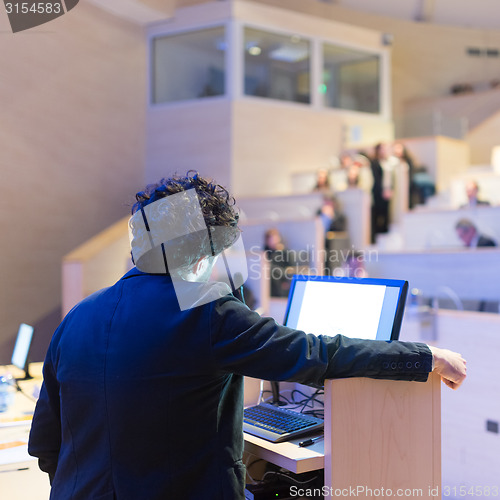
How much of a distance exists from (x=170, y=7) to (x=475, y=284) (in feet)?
19.2

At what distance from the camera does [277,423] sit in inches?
63.6

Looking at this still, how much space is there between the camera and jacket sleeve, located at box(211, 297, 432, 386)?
3.98ft

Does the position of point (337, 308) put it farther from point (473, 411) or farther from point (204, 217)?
point (473, 411)

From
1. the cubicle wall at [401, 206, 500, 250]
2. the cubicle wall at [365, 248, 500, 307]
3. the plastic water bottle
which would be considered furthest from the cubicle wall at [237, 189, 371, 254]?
the plastic water bottle

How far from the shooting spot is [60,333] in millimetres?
1372

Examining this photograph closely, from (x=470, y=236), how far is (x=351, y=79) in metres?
4.80

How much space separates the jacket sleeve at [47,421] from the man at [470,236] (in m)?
4.25

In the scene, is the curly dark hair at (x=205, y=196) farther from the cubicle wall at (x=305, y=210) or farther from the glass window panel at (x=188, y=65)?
the glass window panel at (x=188, y=65)

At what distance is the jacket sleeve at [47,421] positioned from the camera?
1388 millimetres

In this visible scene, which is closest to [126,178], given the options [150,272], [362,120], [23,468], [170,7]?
[170,7]

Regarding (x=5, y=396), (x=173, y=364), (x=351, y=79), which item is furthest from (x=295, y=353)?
(x=351, y=79)

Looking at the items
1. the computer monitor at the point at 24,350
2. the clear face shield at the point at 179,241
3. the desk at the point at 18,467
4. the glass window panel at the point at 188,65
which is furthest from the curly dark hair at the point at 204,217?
the glass window panel at the point at 188,65

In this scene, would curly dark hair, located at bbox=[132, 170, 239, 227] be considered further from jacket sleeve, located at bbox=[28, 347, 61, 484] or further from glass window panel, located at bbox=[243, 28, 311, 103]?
glass window panel, located at bbox=[243, 28, 311, 103]

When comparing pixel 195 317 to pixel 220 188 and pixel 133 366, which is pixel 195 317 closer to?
pixel 133 366
